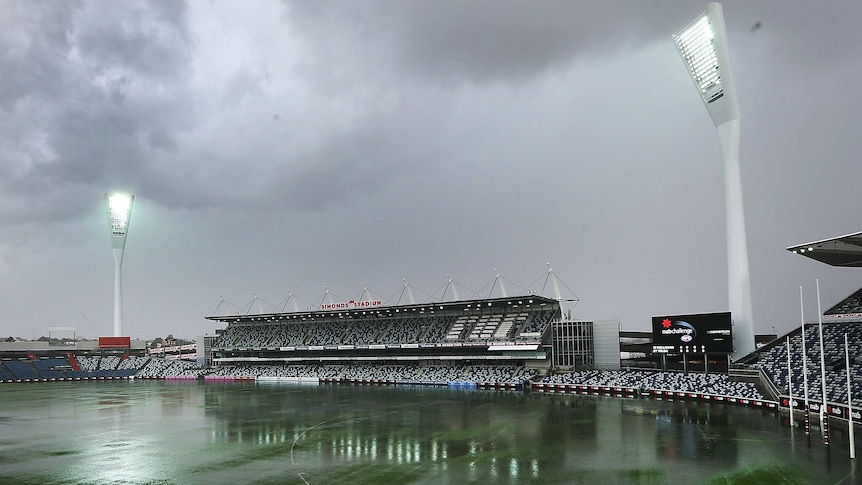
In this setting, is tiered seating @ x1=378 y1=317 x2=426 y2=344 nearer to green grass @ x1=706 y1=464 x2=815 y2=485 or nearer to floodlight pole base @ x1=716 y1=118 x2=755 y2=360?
floodlight pole base @ x1=716 y1=118 x2=755 y2=360

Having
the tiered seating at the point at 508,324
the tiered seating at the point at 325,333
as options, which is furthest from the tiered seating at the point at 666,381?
the tiered seating at the point at 325,333

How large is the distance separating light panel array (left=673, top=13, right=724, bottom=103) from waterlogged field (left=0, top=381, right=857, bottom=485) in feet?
112

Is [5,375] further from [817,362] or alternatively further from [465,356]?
[817,362]

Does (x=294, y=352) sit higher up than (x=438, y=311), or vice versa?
(x=438, y=311)

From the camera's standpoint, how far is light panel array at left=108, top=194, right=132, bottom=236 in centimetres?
13088

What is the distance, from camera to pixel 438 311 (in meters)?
93.8

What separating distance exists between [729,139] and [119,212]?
4938 inches

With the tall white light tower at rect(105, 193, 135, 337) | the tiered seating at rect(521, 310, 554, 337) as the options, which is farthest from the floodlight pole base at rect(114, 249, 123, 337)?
the tiered seating at rect(521, 310, 554, 337)

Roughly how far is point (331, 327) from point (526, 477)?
8196cm

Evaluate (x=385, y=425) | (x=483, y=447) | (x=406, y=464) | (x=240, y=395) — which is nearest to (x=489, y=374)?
(x=240, y=395)

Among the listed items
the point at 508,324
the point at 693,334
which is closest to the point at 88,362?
the point at 508,324

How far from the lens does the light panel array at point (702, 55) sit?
201 ft

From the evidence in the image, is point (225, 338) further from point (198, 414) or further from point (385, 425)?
point (385, 425)

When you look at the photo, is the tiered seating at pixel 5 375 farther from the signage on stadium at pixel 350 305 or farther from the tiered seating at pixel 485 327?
the tiered seating at pixel 485 327
